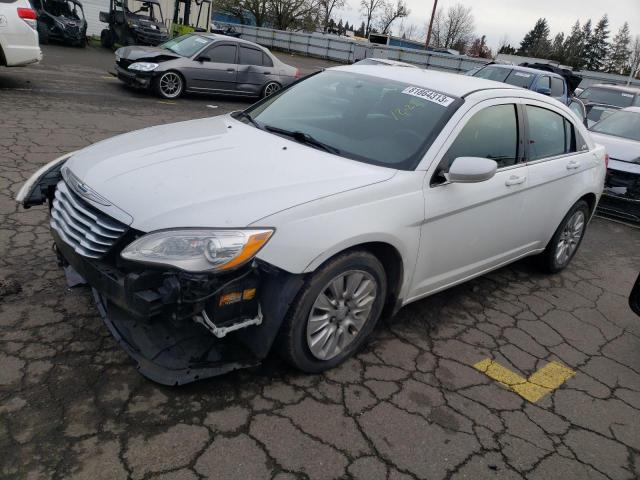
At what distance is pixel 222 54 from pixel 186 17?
44.9ft

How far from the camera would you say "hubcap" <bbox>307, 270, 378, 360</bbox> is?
2.74 metres

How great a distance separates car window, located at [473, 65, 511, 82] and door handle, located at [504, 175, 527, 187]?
933 cm

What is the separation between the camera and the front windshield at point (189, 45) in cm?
1142

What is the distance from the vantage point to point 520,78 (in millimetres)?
12047

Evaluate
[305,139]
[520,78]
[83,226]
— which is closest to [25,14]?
[305,139]

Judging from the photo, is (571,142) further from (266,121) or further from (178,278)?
(178,278)

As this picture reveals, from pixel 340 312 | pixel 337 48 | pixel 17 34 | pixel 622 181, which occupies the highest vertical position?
pixel 337 48

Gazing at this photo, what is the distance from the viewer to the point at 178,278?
90.7 inches

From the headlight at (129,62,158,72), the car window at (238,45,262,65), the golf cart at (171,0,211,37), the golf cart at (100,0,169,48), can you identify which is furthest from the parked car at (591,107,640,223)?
the golf cart at (171,0,211,37)

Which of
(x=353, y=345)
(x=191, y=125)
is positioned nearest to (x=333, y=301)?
(x=353, y=345)

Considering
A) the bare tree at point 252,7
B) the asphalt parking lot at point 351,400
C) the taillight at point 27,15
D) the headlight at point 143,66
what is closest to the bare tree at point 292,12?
the bare tree at point 252,7

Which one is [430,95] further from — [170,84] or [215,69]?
[215,69]

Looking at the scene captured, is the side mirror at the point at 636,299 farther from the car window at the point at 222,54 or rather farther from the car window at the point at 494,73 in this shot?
the car window at the point at 222,54

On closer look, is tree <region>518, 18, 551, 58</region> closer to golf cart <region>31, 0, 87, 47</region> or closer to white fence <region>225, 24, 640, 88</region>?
white fence <region>225, 24, 640, 88</region>
